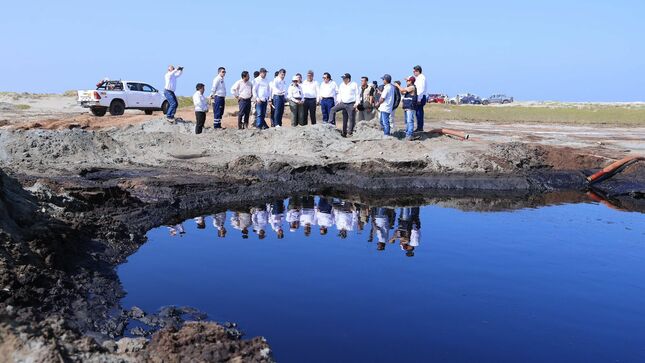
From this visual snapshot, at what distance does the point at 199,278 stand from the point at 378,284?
2.47 meters

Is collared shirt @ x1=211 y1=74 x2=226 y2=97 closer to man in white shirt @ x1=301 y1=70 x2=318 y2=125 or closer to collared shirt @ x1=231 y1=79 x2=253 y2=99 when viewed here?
collared shirt @ x1=231 y1=79 x2=253 y2=99

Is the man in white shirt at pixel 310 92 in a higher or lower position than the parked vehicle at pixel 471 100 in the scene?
higher

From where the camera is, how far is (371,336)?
775cm

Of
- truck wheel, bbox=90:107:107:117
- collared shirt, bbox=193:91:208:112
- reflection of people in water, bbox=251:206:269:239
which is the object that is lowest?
reflection of people in water, bbox=251:206:269:239

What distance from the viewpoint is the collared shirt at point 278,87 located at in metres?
21.3

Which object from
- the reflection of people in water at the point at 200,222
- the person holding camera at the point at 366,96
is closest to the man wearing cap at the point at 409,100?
the person holding camera at the point at 366,96

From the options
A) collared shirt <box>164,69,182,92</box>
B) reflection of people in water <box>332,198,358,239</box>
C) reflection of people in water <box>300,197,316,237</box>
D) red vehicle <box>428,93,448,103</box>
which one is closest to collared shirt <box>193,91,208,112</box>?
collared shirt <box>164,69,182,92</box>

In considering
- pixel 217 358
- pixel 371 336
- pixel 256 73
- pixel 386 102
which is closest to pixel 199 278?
pixel 371 336

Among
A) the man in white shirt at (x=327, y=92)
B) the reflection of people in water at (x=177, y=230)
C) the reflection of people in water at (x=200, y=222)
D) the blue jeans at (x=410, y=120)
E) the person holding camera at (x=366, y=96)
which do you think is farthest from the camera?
the man in white shirt at (x=327, y=92)

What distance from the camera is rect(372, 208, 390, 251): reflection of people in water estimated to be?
12570 millimetres

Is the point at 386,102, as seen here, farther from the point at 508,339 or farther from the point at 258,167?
the point at 508,339

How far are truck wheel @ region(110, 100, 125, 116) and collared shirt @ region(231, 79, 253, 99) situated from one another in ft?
40.0

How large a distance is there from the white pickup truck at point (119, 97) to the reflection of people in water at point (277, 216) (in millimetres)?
17936

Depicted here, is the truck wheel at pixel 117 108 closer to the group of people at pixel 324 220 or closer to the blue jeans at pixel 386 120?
the blue jeans at pixel 386 120
